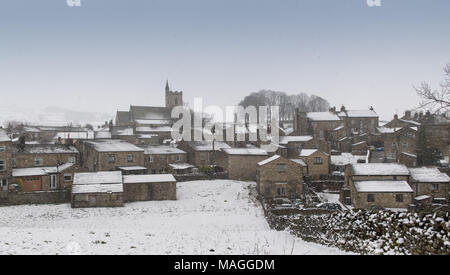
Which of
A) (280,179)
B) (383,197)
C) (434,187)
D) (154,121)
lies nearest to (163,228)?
(280,179)

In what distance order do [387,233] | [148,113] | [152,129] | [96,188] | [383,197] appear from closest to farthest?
1. [387,233]
2. [96,188]
3. [383,197]
4. [152,129]
5. [148,113]

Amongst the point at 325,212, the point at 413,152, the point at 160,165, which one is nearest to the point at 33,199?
the point at 160,165

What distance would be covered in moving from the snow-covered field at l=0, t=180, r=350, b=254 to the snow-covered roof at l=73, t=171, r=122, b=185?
292cm

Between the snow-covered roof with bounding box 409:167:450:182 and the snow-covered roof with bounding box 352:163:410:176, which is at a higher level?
the snow-covered roof with bounding box 352:163:410:176

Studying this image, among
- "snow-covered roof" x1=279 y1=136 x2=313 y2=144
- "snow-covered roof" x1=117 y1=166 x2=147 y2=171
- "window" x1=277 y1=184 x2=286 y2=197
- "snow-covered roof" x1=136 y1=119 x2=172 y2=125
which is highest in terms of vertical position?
"snow-covered roof" x1=136 y1=119 x2=172 y2=125

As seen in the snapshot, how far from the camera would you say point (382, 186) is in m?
38.8

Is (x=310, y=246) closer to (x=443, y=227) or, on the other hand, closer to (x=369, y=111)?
(x=443, y=227)

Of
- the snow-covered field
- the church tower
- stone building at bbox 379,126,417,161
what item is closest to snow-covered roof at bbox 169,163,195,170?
the snow-covered field

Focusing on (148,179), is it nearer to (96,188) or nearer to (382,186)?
(96,188)

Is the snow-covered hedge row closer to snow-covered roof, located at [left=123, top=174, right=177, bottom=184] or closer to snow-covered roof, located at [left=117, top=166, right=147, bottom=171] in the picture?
snow-covered roof, located at [left=123, top=174, right=177, bottom=184]

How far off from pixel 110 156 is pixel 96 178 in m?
9.74

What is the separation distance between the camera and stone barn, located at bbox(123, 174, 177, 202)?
126ft

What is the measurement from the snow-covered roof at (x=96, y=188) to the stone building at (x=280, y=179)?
15.2 metres
